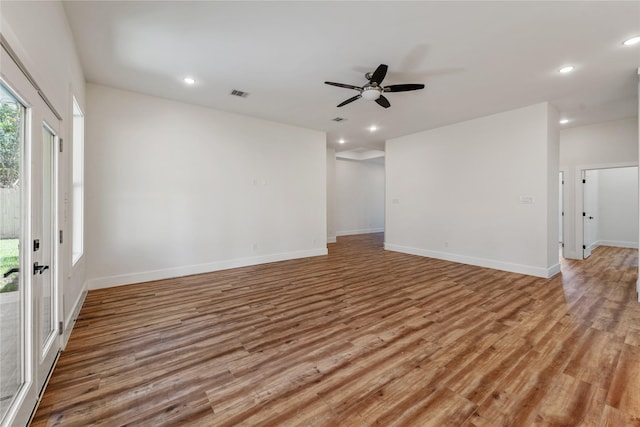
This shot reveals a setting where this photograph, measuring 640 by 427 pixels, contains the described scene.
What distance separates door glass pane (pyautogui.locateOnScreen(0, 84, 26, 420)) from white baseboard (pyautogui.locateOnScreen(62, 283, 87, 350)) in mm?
989

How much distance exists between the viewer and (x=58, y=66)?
7.55 feet

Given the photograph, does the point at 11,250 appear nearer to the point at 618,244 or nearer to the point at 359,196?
the point at 359,196

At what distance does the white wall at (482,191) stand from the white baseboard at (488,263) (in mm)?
16

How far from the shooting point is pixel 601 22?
99.9 inches

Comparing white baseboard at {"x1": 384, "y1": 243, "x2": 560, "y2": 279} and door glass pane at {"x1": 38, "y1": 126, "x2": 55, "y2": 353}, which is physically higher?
door glass pane at {"x1": 38, "y1": 126, "x2": 55, "y2": 353}

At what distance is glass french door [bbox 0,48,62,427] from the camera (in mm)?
1437

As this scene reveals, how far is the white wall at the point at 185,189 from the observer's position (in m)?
4.00

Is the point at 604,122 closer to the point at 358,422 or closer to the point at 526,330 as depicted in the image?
the point at 526,330

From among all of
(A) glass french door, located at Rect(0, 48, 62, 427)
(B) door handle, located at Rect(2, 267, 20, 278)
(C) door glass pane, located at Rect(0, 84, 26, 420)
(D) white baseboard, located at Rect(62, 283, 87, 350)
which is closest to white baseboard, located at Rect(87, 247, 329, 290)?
(D) white baseboard, located at Rect(62, 283, 87, 350)

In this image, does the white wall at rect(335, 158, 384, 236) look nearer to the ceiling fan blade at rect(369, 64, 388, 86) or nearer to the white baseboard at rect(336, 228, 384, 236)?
the white baseboard at rect(336, 228, 384, 236)

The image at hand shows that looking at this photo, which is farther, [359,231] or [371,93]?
[359,231]

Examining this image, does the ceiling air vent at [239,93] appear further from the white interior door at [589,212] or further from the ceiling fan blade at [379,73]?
the white interior door at [589,212]

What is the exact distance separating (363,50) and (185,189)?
3.63m

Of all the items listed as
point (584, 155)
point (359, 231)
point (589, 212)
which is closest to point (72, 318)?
point (359, 231)
